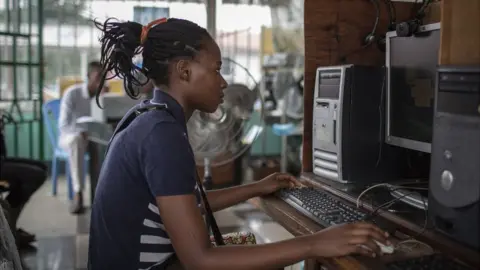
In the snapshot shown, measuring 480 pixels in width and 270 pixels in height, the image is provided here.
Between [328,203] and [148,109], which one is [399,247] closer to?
[328,203]

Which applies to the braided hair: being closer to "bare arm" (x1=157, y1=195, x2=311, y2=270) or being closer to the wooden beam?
"bare arm" (x1=157, y1=195, x2=311, y2=270)

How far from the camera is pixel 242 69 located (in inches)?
97.9

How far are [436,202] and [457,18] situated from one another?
0.42 metres

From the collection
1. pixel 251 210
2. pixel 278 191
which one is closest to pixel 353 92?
pixel 278 191

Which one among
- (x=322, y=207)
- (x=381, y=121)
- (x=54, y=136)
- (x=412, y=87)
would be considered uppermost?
(x=412, y=87)

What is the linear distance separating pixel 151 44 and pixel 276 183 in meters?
0.67

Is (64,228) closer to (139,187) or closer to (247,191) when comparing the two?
(247,191)

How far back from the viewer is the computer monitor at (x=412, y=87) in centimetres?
149

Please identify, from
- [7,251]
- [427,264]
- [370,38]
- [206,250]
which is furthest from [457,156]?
[7,251]

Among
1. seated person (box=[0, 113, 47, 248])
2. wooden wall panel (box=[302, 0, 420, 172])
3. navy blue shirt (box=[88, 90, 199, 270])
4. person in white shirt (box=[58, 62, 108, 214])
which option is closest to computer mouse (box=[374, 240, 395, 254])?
navy blue shirt (box=[88, 90, 199, 270])

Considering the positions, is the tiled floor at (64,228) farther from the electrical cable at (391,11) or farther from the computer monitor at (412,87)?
the electrical cable at (391,11)

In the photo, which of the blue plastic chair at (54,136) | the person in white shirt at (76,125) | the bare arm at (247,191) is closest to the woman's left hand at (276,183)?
the bare arm at (247,191)

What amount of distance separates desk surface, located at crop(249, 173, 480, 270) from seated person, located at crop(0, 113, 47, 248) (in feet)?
6.41

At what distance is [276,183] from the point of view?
1.65 m
